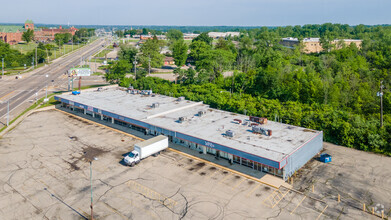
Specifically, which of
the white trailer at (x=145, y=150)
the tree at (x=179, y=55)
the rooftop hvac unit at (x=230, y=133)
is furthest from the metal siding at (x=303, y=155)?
the tree at (x=179, y=55)

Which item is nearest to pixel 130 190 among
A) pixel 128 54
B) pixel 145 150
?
pixel 145 150

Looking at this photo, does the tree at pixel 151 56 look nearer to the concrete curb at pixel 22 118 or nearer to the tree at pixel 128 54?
the tree at pixel 128 54

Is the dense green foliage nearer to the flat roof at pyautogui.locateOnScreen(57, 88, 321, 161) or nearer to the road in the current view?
the flat roof at pyautogui.locateOnScreen(57, 88, 321, 161)

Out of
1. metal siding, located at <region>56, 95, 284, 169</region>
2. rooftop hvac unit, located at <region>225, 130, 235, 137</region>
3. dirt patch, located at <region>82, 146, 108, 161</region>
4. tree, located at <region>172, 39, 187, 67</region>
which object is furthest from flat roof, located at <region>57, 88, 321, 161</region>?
tree, located at <region>172, 39, 187, 67</region>

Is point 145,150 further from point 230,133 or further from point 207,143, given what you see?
point 230,133

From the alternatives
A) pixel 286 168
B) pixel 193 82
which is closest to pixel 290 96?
pixel 193 82

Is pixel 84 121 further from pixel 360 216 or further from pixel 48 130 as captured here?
pixel 360 216
